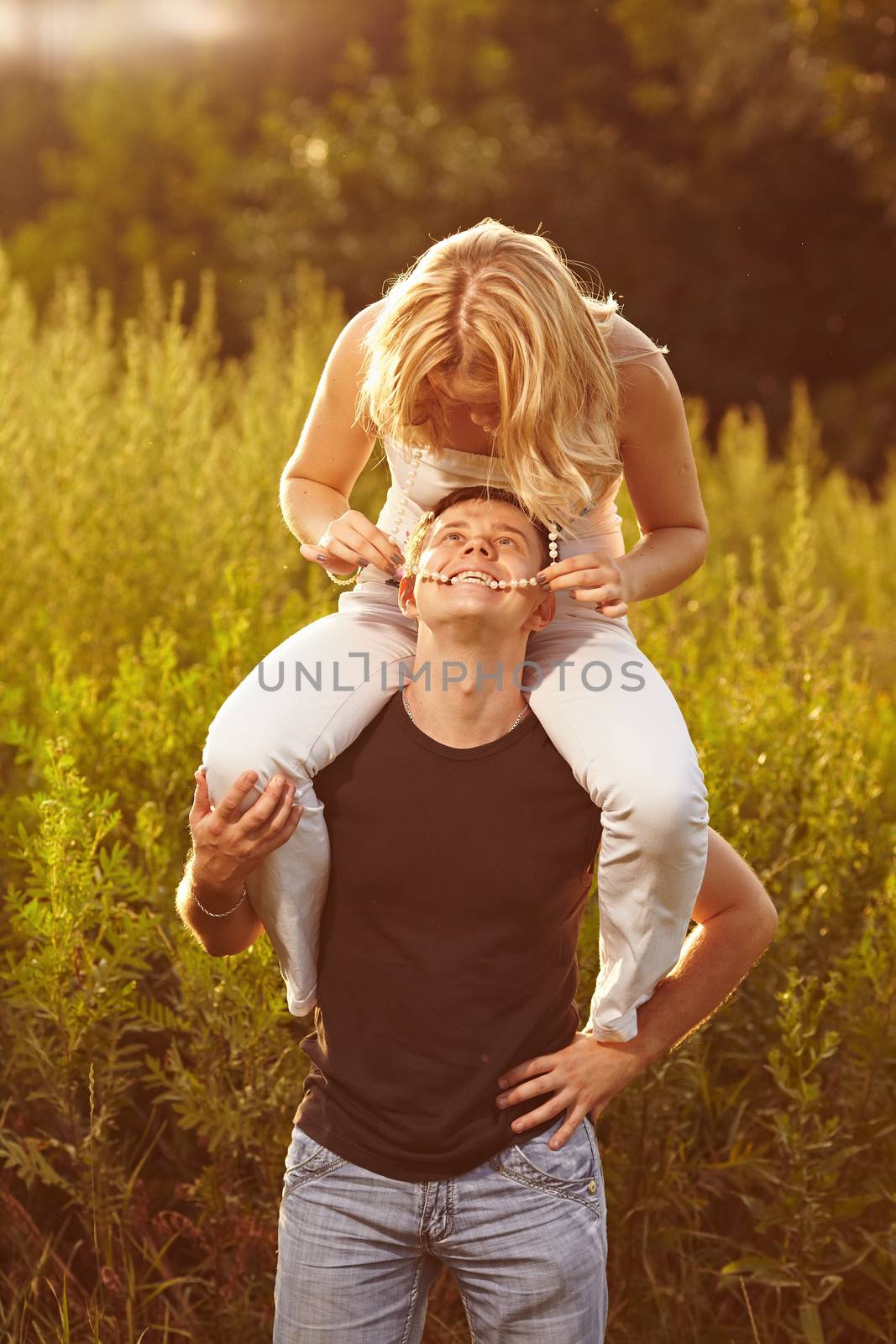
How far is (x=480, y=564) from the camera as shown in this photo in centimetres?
202

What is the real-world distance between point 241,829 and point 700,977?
76cm

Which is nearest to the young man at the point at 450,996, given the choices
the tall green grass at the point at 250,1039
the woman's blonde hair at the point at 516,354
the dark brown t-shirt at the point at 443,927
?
the dark brown t-shirt at the point at 443,927

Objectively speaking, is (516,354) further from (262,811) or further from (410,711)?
(262,811)

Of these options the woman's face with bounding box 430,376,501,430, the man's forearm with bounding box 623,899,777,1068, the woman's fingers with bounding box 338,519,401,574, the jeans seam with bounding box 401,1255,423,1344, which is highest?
the woman's face with bounding box 430,376,501,430

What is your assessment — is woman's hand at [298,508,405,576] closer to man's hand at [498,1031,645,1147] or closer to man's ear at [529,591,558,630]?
man's ear at [529,591,558,630]

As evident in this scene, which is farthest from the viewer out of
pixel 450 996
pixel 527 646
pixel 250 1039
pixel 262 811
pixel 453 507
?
pixel 250 1039

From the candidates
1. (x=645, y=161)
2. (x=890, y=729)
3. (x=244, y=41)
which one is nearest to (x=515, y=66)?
(x=645, y=161)

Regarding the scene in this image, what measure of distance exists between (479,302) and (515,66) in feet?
60.0

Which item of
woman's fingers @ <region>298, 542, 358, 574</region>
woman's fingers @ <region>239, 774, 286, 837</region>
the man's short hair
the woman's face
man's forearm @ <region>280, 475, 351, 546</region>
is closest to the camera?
woman's fingers @ <region>239, 774, 286, 837</region>

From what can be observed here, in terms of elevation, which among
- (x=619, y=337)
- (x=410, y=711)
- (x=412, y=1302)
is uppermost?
(x=619, y=337)

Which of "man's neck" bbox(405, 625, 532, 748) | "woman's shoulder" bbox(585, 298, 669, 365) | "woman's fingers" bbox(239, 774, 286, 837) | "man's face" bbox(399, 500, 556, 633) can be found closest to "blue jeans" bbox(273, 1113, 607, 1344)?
"woman's fingers" bbox(239, 774, 286, 837)

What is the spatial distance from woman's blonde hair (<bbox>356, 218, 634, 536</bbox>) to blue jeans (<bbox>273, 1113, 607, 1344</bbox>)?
0.95m

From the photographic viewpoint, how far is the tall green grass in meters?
2.54

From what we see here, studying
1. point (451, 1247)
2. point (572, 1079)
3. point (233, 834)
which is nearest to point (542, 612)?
point (233, 834)
